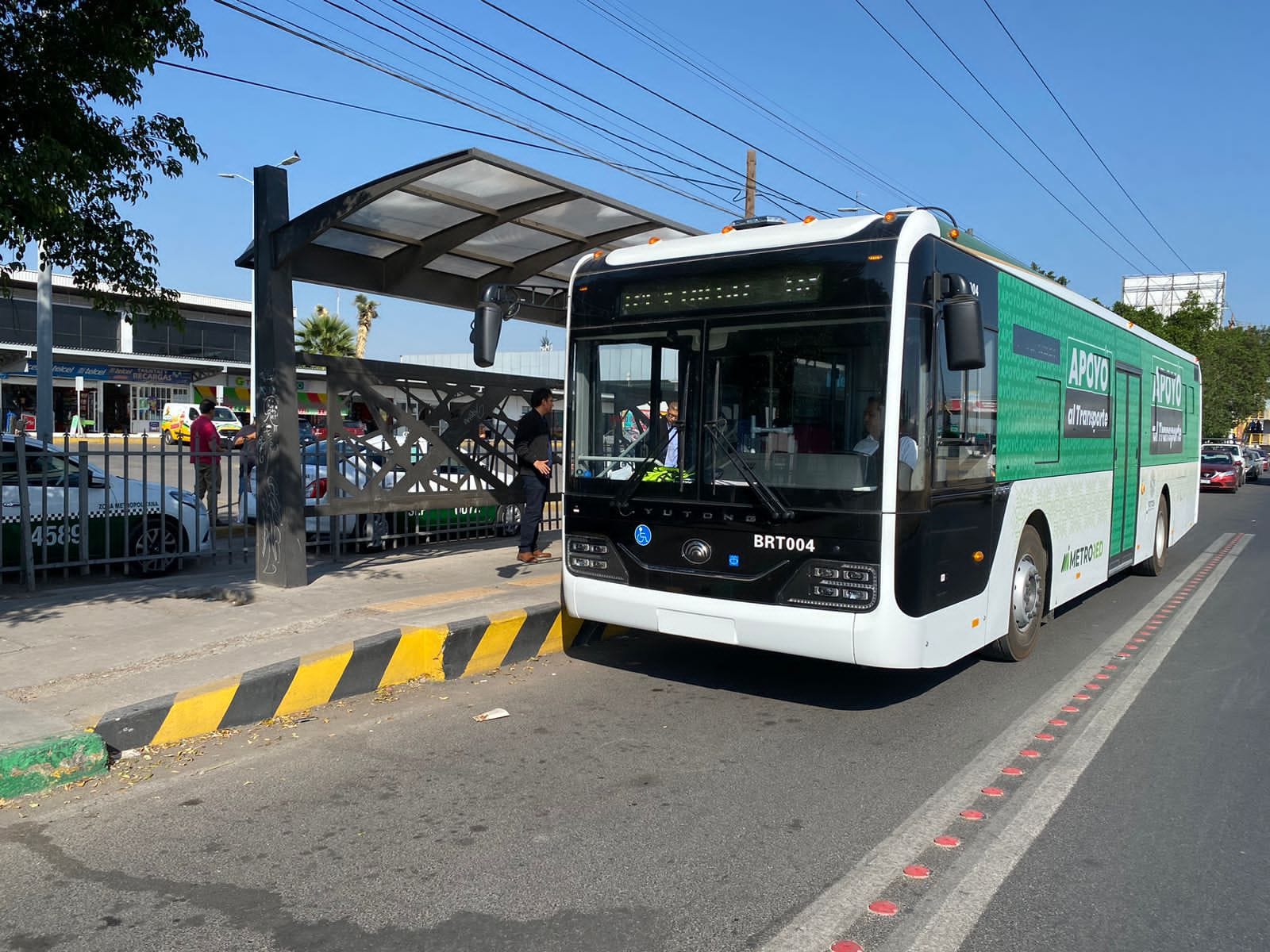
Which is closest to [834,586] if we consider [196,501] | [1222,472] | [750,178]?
[196,501]

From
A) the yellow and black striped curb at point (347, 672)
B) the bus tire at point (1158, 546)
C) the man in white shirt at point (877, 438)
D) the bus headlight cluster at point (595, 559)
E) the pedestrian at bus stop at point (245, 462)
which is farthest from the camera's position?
the bus tire at point (1158, 546)

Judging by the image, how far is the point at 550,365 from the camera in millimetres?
36031

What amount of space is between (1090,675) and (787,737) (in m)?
2.80

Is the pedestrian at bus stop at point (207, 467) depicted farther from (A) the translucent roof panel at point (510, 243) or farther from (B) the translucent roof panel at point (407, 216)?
(A) the translucent roof panel at point (510, 243)

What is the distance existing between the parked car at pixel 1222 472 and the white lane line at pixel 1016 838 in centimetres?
3223

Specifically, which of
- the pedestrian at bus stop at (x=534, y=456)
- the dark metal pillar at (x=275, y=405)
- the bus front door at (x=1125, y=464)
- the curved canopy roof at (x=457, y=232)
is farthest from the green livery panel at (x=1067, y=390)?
the dark metal pillar at (x=275, y=405)

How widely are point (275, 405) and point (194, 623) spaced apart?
2207 millimetres

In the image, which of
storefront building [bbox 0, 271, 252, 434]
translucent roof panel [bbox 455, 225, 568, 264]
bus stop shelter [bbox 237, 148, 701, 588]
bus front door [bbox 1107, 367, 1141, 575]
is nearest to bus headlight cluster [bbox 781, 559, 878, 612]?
bus stop shelter [bbox 237, 148, 701, 588]

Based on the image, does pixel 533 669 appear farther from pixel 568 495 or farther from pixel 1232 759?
pixel 1232 759

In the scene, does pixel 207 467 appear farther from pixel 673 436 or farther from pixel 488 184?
pixel 673 436

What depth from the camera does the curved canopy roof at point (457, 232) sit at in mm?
8453

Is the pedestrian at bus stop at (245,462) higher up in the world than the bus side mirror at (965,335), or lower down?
lower down

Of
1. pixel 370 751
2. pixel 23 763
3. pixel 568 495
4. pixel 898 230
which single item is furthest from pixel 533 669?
pixel 898 230

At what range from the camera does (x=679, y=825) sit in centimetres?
441
